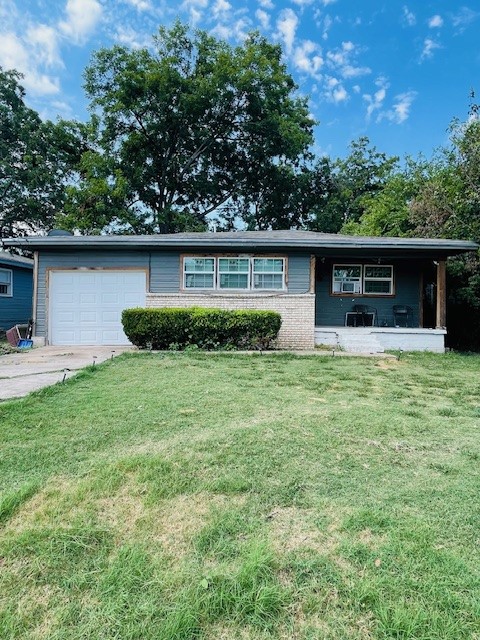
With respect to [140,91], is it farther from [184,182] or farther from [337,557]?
[337,557]

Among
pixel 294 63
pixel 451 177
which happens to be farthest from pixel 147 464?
pixel 294 63

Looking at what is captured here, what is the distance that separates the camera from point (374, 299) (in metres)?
12.2

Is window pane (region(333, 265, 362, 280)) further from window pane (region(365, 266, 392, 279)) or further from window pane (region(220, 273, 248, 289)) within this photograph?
window pane (region(220, 273, 248, 289))

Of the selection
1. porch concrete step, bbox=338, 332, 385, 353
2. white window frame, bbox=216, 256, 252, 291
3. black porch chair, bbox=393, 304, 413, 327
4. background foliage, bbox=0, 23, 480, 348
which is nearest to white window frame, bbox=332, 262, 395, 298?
black porch chair, bbox=393, 304, 413, 327

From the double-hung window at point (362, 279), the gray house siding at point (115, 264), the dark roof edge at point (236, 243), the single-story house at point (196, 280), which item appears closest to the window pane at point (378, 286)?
the double-hung window at point (362, 279)

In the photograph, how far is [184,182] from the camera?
23172mm

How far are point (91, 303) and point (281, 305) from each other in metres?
5.43

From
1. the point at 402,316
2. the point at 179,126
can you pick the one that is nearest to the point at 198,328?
the point at 402,316

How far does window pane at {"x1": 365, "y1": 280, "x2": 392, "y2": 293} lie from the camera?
12195mm

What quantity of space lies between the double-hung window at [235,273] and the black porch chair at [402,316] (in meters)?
4.12

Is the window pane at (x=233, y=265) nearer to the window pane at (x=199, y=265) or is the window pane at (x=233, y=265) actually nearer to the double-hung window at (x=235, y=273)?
the double-hung window at (x=235, y=273)

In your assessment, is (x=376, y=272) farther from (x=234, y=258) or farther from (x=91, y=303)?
(x=91, y=303)

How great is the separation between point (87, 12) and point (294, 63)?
12.7m

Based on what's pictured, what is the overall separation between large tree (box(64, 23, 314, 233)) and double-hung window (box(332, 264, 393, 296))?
11.4 meters
